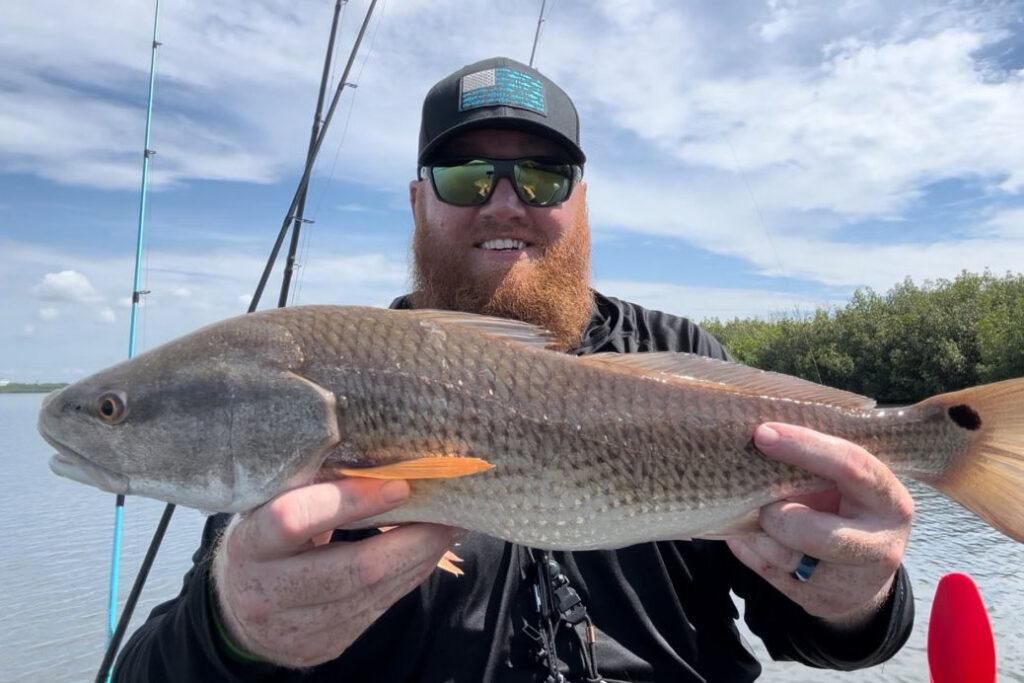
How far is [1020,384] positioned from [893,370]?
5440 centimetres

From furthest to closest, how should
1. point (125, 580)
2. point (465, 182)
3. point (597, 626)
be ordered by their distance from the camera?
1. point (125, 580)
2. point (465, 182)
3. point (597, 626)

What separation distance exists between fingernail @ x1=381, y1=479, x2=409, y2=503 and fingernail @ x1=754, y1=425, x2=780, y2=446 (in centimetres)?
123

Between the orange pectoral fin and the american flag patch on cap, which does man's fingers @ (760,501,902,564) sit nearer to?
the orange pectoral fin

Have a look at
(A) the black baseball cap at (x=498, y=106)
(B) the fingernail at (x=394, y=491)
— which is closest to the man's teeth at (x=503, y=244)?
(A) the black baseball cap at (x=498, y=106)

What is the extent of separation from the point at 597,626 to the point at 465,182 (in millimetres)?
2543

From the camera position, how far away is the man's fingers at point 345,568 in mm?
2131

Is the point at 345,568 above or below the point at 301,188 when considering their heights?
below

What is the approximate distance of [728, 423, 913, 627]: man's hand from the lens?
2320 millimetres

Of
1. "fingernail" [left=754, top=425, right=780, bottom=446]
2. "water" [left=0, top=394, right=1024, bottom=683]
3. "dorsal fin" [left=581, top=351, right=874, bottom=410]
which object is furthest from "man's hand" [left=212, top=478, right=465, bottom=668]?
"water" [left=0, top=394, right=1024, bottom=683]

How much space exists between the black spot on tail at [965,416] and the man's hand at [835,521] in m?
0.46

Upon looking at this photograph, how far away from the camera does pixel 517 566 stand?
10.5 ft

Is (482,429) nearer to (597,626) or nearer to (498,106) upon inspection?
(597,626)

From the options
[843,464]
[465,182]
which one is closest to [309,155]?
[465,182]

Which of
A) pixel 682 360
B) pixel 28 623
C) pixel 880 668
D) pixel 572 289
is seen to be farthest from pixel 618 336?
pixel 28 623
